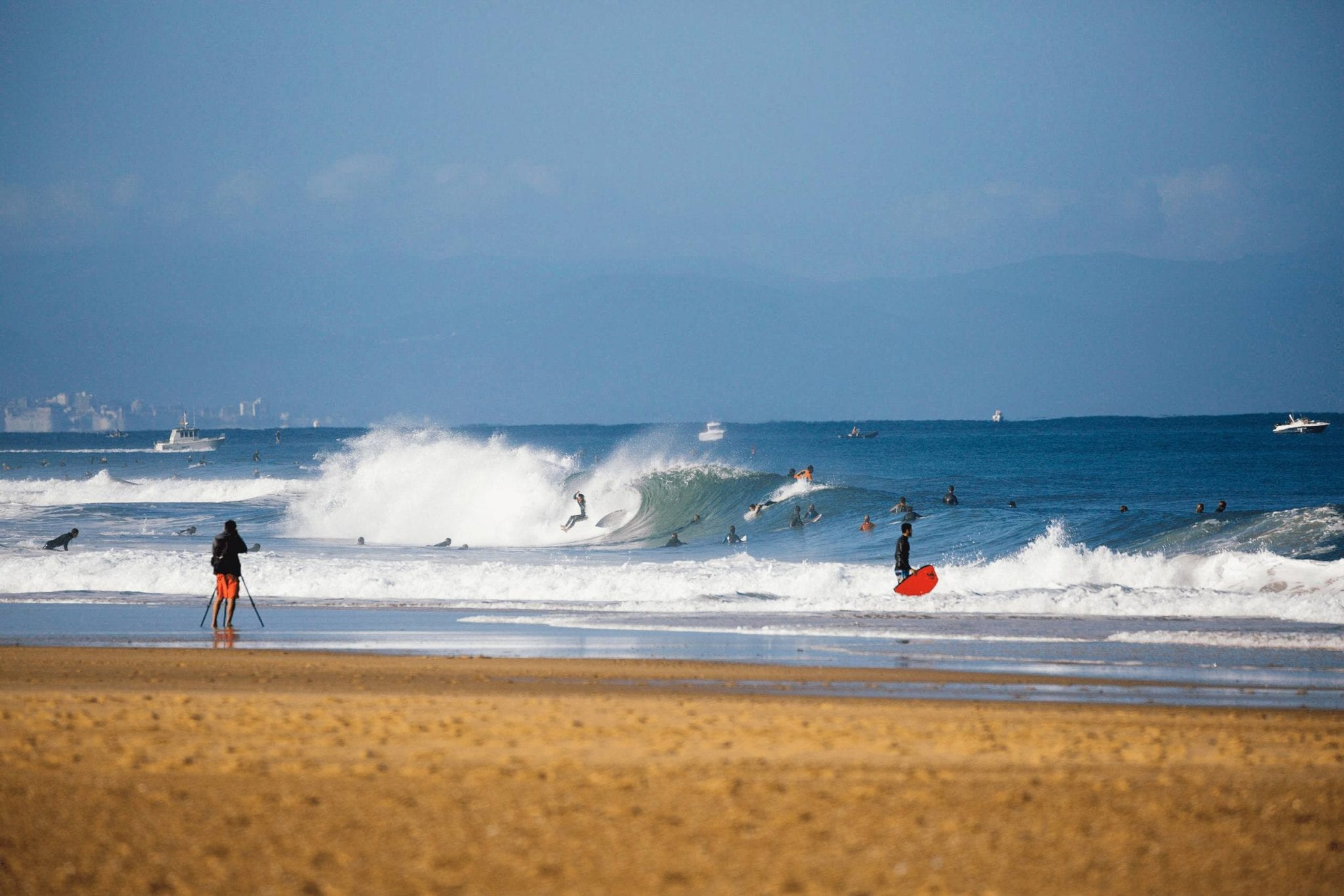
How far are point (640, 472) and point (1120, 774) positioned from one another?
4245 centimetres

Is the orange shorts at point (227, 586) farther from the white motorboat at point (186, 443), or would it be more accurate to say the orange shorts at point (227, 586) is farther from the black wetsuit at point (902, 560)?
the white motorboat at point (186, 443)

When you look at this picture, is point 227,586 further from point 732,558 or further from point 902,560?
point 732,558

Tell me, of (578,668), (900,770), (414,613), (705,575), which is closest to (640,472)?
(705,575)

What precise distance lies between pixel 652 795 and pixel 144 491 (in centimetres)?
6576

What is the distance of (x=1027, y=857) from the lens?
586cm

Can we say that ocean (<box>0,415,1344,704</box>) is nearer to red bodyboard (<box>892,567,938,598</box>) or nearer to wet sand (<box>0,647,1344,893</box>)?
red bodyboard (<box>892,567,938,598</box>)

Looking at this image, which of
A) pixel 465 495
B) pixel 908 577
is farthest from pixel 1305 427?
pixel 908 577

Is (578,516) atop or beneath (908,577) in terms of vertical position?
atop

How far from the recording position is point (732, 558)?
97.0ft

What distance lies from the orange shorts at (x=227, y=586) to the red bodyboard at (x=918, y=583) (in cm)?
1157

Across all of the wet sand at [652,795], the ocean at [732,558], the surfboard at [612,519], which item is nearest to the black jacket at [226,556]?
the ocean at [732,558]

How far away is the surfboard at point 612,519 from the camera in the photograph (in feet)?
145

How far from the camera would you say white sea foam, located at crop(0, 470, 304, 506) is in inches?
2434

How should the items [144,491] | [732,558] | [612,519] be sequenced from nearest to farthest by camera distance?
1. [732,558]
2. [612,519]
3. [144,491]
